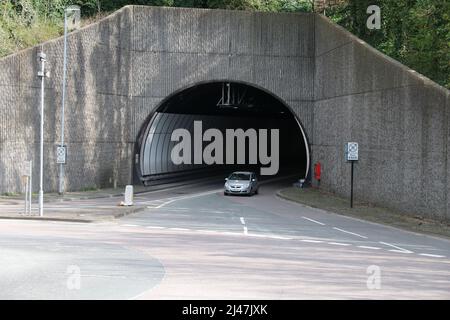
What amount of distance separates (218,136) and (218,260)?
47.6m

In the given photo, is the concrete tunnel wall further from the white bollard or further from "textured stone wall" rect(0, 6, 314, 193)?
the white bollard

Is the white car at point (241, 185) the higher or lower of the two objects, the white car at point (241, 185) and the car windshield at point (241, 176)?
the lower

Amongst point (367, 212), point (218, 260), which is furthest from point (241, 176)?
point (218, 260)

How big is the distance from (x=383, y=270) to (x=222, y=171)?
53486 mm

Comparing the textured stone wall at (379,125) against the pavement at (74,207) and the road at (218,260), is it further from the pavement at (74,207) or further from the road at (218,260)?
the pavement at (74,207)

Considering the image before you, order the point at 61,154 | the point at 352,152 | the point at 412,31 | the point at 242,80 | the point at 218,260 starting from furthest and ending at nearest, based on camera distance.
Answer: the point at 242,80, the point at 412,31, the point at 61,154, the point at 352,152, the point at 218,260

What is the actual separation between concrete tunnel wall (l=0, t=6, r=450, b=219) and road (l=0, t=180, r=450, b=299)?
15.9ft

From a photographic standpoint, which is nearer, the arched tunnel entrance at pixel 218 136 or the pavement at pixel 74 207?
the pavement at pixel 74 207

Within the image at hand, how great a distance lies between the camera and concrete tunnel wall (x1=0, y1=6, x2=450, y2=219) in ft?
92.2

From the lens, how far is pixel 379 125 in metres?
31.7

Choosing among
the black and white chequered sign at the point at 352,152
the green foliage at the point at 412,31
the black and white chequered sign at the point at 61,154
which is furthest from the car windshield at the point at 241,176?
the green foliage at the point at 412,31

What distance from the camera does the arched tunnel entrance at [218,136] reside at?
158ft

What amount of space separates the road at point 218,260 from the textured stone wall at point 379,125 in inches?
115

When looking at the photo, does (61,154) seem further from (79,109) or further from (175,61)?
(175,61)
